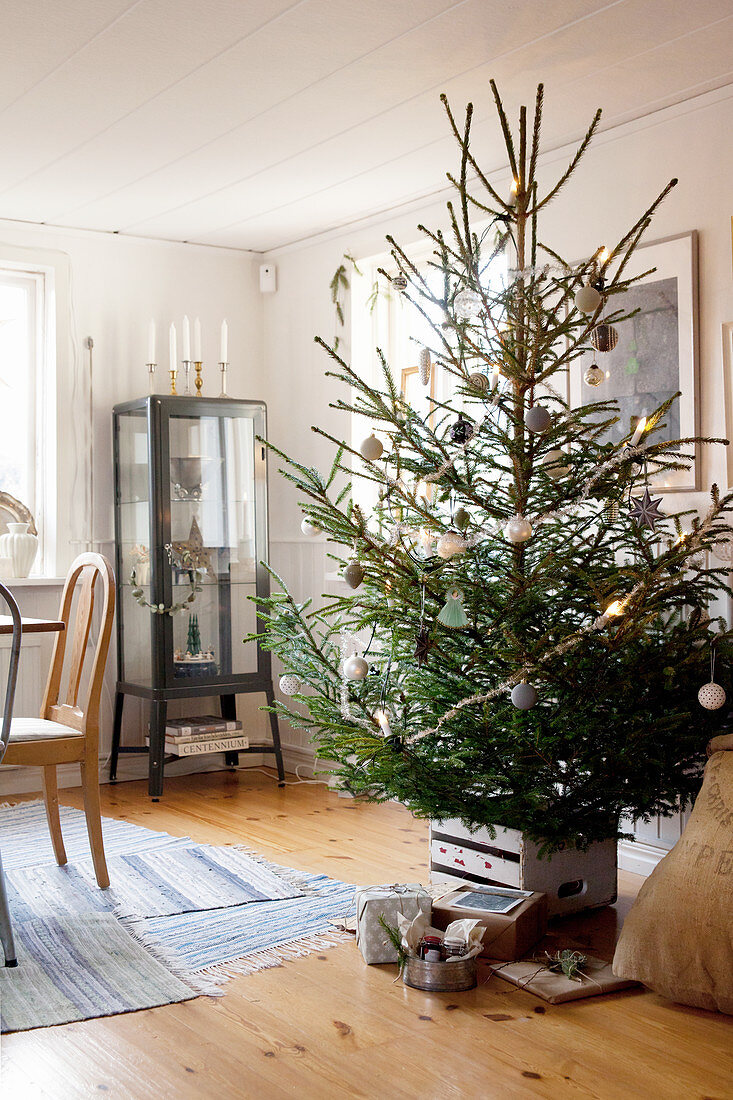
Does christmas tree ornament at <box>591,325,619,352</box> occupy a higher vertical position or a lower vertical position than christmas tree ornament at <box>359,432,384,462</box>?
higher

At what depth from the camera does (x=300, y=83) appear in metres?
3.12

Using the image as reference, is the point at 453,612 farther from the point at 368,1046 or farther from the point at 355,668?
the point at 368,1046

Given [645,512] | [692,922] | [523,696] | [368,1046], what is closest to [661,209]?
[645,512]

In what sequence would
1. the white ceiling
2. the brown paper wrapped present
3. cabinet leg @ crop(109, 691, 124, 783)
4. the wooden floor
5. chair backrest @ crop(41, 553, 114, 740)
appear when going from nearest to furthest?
1. the wooden floor
2. the brown paper wrapped present
3. the white ceiling
4. chair backrest @ crop(41, 553, 114, 740)
5. cabinet leg @ crop(109, 691, 124, 783)

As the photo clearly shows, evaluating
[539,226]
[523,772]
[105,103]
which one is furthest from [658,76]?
[523,772]

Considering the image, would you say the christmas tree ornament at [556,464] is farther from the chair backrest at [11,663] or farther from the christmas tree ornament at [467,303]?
the chair backrest at [11,663]

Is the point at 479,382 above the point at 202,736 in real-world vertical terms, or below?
above

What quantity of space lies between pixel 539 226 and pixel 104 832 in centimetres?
250

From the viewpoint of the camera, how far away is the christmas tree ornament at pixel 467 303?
2.71 m

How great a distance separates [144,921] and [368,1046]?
3.09 feet

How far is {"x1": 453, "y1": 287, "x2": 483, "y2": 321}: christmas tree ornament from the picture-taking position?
2713 mm

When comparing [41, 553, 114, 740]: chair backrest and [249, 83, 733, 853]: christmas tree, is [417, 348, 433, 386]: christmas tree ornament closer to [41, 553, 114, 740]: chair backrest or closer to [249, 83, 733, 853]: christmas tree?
[249, 83, 733, 853]: christmas tree

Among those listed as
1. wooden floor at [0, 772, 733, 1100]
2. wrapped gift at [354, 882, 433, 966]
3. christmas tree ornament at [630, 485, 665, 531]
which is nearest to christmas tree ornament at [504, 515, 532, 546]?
christmas tree ornament at [630, 485, 665, 531]

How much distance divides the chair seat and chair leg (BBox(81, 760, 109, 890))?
0.11 meters
